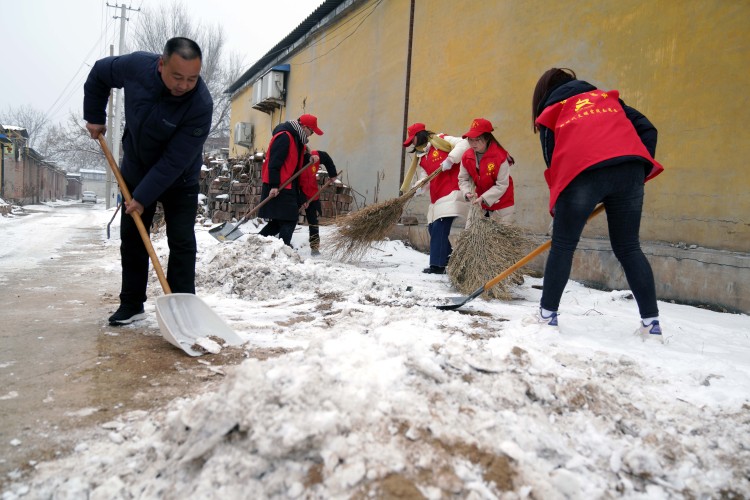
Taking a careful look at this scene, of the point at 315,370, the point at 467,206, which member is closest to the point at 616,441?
the point at 315,370

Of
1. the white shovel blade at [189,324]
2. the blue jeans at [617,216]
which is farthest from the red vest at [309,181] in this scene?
the blue jeans at [617,216]

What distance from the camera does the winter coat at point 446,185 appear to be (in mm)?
4695

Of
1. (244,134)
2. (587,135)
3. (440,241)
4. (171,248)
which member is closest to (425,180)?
(440,241)

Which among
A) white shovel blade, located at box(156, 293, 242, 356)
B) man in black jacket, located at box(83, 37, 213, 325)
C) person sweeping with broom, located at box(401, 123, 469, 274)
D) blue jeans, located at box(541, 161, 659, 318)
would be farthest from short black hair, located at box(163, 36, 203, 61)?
person sweeping with broom, located at box(401, 123, 469, 274)

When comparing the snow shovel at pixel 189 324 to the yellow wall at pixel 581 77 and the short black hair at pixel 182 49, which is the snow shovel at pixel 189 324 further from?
the yellow wall at pixel 581 77

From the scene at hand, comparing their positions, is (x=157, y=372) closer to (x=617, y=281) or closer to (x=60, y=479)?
(x=60, y=479)

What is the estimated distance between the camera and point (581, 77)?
4.44m

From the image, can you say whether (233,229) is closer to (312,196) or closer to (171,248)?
(312,196)

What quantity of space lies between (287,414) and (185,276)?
177cm

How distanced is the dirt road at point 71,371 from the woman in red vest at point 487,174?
281cm

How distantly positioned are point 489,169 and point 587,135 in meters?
1.87

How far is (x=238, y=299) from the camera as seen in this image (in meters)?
3.51

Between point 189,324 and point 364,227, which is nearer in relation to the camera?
point 189,324

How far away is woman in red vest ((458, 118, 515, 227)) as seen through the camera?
4.23 metres
